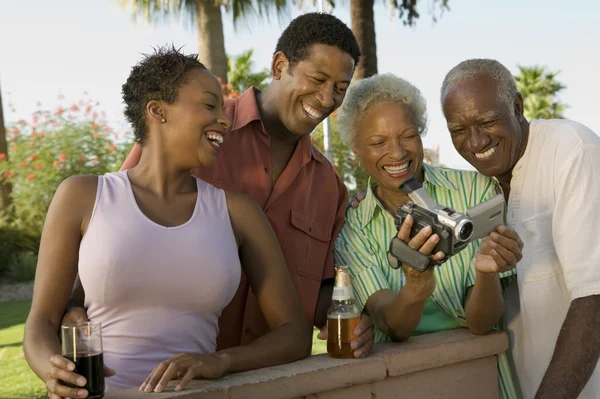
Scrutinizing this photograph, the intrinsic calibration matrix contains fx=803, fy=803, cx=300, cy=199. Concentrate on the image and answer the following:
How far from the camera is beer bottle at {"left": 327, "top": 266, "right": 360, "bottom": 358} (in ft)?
9.66

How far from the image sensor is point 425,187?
135 inches

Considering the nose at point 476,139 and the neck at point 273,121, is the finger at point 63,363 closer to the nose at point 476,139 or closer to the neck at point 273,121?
the neck at point 273,121

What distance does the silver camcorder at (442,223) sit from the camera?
2.57 m

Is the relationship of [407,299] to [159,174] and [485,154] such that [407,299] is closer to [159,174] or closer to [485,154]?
[485,154]

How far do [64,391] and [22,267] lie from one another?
1084cm

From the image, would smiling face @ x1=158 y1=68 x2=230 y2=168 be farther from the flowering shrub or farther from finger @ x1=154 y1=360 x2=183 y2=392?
the flowering shrub

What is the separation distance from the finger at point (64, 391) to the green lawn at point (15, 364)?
15.1ft

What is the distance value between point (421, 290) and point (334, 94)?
→ 1.01 meters

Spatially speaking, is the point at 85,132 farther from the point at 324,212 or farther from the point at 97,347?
the point at 97,347

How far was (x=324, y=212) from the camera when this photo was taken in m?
3.52

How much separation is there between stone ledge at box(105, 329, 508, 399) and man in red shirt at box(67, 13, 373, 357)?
16.0 inches

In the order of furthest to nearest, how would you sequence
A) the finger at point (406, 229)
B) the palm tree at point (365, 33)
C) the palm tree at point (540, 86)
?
1. the palm tree at point (540, 86)
2. the palm tree at point (365, 33)
3. the finger at point (406, 229)

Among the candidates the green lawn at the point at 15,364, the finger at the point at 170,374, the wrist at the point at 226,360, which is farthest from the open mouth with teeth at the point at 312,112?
the green lawn at the point at 15,364

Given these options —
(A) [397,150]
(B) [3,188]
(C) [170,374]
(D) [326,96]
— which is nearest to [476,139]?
(A) [397,150]
